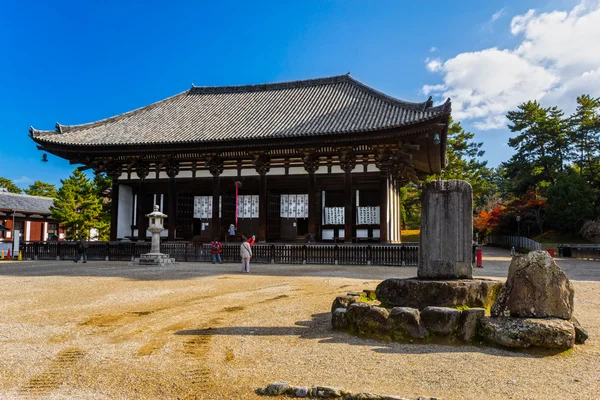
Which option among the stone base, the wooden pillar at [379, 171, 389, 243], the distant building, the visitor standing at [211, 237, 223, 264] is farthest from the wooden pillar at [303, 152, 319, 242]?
the distant building

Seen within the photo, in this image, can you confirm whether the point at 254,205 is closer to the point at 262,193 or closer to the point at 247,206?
the point at 247,206

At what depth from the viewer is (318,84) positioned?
25531mm

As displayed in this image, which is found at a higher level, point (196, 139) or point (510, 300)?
point (196, 139)

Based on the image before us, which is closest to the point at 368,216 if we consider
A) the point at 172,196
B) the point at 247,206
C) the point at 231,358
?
the point at 247,206

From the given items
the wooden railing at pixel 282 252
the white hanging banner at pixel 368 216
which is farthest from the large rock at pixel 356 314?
the white hanging banner at pixel 368 216

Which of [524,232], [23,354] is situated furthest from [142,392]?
[524,232]

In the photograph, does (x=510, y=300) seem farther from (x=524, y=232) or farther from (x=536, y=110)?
(x=536, y=110)

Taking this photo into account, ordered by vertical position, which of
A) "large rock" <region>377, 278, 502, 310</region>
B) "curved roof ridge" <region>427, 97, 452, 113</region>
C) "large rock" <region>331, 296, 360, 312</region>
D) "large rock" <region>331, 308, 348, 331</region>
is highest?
"curved roof ridge" <region>427, 97, 452, 113</region>

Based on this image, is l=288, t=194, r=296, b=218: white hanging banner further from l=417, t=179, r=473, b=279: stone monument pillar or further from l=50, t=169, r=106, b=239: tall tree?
l=50, t=169, r=106, b=239: tall tree

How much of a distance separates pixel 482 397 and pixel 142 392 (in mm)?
2979

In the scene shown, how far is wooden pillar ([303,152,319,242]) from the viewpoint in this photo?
1888cm

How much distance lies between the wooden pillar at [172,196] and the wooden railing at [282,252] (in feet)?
5.28

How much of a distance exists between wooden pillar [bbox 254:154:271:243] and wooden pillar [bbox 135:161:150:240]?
6.35 metres

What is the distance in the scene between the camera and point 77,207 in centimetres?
3366
